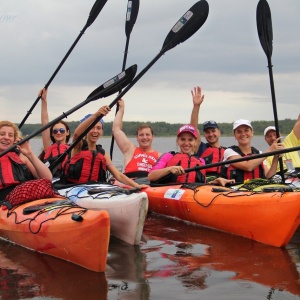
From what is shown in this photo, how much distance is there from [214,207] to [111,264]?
63.6 inches

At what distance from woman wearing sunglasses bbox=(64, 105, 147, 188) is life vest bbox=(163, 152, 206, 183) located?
26.2 inches

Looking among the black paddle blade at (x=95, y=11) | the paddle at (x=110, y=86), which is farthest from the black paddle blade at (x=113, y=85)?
the black paddle blade at (x=95, y=11)

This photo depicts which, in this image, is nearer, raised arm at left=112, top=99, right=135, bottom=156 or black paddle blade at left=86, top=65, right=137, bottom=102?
black paddle blade at left=86, top=65, right=137, bottom=102

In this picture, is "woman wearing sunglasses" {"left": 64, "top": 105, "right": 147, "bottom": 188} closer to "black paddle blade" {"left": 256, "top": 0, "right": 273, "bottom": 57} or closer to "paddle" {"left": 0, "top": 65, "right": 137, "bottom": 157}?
"paddle" {"left": 0, "top": 65, "right": 137, "bottom": 157}

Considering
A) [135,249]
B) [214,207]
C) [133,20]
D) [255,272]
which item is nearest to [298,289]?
[255,272]

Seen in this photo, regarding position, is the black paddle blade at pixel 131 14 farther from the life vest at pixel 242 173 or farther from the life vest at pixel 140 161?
the life vest at pixel 242 173

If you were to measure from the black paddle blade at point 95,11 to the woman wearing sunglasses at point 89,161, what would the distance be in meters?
2.55

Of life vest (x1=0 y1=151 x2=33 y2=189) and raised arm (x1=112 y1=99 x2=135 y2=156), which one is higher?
raised arm (x1=112 y1=99 x2=135 y2=156)

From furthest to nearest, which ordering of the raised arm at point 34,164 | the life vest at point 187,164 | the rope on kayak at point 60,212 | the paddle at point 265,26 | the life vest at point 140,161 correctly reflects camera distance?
the life vest at point 140,161, the paddle at point 265,26, the life vest at point 187,164, the raised arm at point 34,164, the rope on kayak at point 60,212

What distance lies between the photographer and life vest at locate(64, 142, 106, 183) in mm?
5798

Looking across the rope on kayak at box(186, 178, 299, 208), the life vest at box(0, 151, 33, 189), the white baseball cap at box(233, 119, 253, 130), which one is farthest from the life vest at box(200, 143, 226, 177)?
the life vest at box(0, 151, 33, 189)

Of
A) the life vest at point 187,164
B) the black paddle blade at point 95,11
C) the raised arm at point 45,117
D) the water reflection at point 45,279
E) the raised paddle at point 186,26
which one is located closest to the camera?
the water reflection at point 45,279

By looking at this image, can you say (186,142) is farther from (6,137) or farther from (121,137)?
(6,137)

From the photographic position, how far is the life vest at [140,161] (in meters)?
7.25
